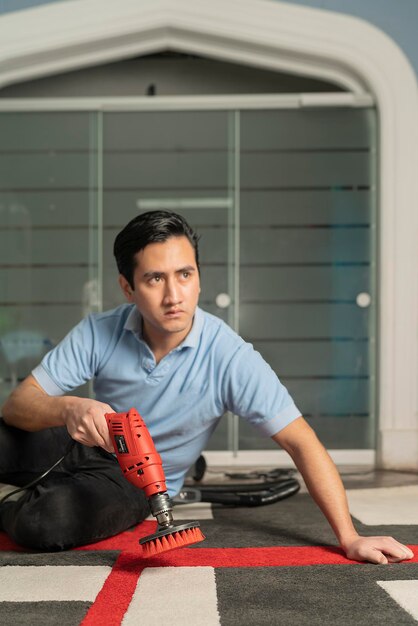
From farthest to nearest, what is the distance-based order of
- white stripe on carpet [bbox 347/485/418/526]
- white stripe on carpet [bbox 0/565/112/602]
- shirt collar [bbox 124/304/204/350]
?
white stripe on carpet [bbox 347/485/418/526]
shirt collar [bbox 124/304/204/350]
white stripe on carpet [bbox 0/565/112/602]

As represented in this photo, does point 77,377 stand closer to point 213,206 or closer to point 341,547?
point 341,547

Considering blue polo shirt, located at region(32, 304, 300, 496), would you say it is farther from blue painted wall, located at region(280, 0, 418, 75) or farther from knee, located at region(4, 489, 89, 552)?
blue painted wall, located at region(280, 0, 418, 75)

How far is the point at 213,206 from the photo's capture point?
4117 mm

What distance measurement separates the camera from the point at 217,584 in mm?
1565

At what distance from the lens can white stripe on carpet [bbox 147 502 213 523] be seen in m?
2.39

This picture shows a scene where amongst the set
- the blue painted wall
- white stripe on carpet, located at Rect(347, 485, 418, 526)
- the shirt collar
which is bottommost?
white stripe on carpet, located at Rect(347, 485, 418, 526)

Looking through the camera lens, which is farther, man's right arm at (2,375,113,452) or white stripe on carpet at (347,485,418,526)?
white stripe on carpet at (347,485,418,526)

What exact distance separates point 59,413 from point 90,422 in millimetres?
172

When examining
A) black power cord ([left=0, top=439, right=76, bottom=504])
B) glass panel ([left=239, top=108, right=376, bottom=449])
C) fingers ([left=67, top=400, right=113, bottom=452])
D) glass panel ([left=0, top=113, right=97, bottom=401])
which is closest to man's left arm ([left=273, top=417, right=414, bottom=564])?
fingers ([left=67, top=400, right=113, bottom=452])

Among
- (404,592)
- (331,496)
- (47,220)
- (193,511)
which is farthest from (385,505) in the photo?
(47,220)

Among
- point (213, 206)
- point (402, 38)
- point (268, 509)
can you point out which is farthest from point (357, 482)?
point (402, 38)

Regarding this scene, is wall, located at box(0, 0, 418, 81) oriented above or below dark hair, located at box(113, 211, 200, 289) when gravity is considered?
above

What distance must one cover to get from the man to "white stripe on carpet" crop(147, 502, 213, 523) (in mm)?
207

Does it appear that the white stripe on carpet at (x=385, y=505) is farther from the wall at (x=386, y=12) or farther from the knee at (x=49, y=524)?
the wall at (x=386, y=12)
